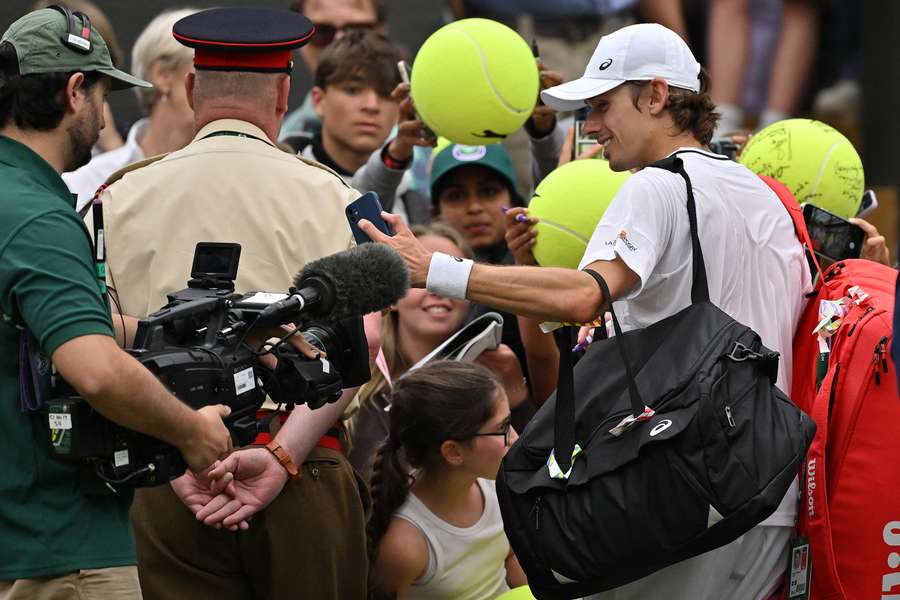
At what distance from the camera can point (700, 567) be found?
3.24 m

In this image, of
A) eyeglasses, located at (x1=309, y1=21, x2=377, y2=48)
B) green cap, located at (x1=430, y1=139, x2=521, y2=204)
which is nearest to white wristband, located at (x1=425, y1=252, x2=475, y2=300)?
green cap, located at (x1=430, y1=139, x2=521, y2=204)

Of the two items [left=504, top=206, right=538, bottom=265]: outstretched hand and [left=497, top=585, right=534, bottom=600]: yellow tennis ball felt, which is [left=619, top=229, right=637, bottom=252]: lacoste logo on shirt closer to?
[left=504, top=206, right=538, bottom=265]: outstretched hand

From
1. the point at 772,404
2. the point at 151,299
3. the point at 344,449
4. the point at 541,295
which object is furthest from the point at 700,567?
the point at 151,299

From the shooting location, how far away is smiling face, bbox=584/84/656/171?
3.45m

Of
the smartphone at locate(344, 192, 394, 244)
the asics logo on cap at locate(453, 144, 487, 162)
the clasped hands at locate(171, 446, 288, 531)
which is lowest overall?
the clasped hands at locate(171, 446, 288, 531)

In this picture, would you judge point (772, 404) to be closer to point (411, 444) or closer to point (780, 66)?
point (411, 444)

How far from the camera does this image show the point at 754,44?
823cm

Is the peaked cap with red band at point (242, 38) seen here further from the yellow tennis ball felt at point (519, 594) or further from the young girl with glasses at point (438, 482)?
the yellow tennis ball felt at point (519, 594)

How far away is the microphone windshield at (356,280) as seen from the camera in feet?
9.55

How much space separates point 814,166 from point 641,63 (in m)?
1.14

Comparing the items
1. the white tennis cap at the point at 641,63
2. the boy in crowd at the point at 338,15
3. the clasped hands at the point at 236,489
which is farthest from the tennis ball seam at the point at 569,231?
the boy in crowd at the point at 338,15

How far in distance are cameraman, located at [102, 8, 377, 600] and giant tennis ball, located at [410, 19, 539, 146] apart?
2.97ft

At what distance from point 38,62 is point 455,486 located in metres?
2.07

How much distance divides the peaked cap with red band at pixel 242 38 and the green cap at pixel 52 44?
1.78 feet
